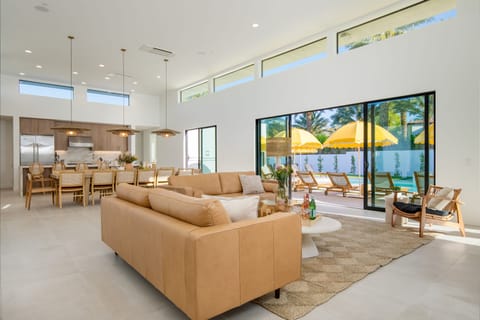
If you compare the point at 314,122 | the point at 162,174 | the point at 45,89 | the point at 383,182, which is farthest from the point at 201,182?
the point at 45,89

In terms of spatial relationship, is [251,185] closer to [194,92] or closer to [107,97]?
[194,92]

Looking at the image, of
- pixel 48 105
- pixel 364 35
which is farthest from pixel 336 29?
pixel 48 105

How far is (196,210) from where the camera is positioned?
182 centimetres

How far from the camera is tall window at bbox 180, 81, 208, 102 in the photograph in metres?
9.95

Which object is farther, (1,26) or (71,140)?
(71,140)

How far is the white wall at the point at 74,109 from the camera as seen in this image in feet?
29.0

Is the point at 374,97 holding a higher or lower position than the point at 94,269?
higher

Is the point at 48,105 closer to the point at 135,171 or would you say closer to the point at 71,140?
the point at 71,140

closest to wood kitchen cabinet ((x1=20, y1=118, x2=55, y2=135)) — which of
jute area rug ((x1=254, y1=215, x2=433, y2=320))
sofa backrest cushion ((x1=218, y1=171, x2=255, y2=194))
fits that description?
sofa backrest cushion ((x1=218, y1=171, x2=255, y2=194))

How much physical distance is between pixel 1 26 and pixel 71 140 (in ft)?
16.8

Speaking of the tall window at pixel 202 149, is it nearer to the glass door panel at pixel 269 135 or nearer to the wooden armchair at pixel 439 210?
the glass door panel at pixel 269 135

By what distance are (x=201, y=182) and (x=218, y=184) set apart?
0.37m

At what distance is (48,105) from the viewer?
31.0 ft

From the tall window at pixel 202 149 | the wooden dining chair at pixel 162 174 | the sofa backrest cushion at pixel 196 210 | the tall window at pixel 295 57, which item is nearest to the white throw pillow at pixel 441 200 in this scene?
the sofa backrest cushion at pixel 196 210
